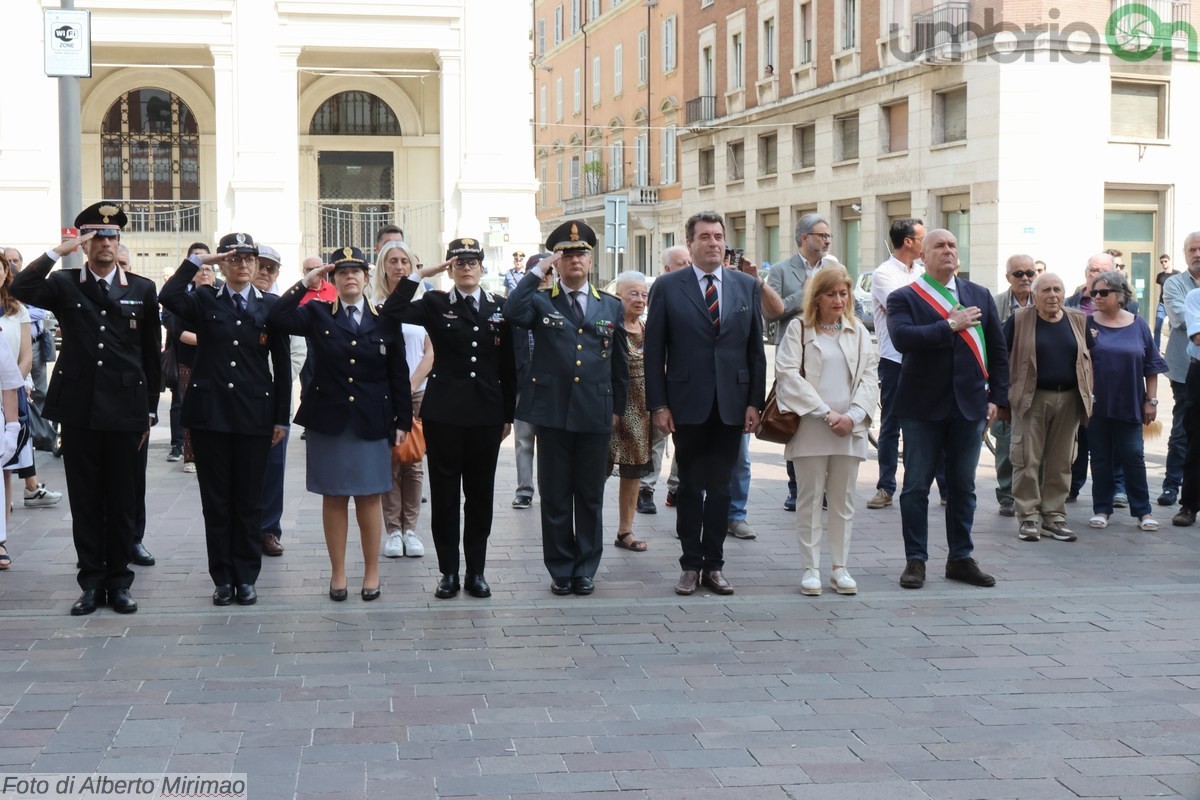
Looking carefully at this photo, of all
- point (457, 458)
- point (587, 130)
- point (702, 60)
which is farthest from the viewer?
point (587, 130)

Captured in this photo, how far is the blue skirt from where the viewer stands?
7500 mm

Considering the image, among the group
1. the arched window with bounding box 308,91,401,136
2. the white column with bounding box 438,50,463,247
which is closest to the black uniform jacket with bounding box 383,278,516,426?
the white column with bounding box 438,50,463,247

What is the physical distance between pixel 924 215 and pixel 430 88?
12.7 meters

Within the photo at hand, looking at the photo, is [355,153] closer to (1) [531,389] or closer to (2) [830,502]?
(1) [531,389]

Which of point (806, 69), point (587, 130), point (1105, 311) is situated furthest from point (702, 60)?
point (1105, 311)

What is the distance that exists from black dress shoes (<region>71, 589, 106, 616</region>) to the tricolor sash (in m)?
4.65

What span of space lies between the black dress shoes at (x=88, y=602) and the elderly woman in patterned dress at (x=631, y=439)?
10.5ft

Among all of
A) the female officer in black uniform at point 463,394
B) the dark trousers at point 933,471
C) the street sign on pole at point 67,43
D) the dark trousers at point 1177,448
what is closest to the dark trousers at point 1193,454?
the dark trousers at point 1177,448

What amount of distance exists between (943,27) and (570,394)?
29.2 metres

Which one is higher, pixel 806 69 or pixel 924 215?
pixel 806 69

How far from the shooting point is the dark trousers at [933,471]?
319 inches

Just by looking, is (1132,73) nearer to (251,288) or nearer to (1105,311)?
(1105,311)

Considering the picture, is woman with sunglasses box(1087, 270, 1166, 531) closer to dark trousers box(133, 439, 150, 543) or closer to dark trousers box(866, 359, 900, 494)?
dark trousers box(866, 359, 900, 494)

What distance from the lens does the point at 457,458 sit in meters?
7.67
